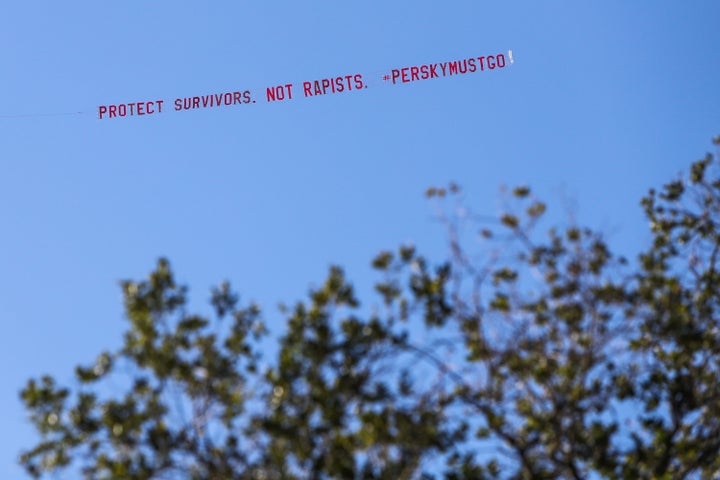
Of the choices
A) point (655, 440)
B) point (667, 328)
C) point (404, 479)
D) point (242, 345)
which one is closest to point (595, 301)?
point (667, 328)

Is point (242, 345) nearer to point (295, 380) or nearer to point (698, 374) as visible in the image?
point (295, 380)

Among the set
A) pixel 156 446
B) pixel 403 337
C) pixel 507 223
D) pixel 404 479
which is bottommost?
pixel 404 479

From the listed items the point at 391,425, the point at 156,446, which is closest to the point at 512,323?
the point at 391,425

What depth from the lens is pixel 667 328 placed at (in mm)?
11555

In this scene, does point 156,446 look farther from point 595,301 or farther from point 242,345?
point 595,301

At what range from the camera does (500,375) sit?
11000 mm

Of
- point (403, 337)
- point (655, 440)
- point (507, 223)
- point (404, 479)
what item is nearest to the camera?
point (404, 479)

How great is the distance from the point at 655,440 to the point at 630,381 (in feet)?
2.24

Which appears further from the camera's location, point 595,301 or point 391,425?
point 595,301

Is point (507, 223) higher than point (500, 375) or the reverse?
higher

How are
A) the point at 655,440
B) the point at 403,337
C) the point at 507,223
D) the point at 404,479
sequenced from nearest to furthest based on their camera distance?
the point at 404,479
the point at 403,337
the point at 655,440
the point at 507,223

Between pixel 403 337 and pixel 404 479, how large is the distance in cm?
149

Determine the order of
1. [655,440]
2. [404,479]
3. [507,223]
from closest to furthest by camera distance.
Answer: [404,479]
[655,440]
[507,223]

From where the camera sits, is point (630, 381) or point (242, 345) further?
point (630, 381)
